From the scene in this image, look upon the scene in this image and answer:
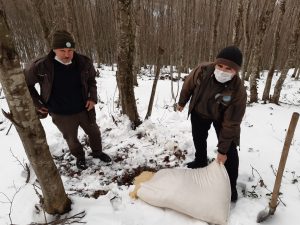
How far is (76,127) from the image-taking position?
3.20m

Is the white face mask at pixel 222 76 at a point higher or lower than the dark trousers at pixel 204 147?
higher

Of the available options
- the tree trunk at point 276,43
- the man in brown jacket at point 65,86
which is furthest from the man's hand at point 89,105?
the tree trunk at point 276,43

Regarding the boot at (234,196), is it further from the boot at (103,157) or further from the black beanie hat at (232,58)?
the boot at (103,157)

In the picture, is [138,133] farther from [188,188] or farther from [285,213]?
[285,213]

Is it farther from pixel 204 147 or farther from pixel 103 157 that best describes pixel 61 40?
pixel 204 147

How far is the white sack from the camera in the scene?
7.94 feet

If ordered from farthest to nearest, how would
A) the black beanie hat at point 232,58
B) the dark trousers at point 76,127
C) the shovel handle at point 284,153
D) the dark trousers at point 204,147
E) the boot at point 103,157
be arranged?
the boot at point 103,157, the dark trousers at point 76,127, the dark trousers at point 204,147, the black beanie hat at point 232,58, the shovel handle at point 284,153

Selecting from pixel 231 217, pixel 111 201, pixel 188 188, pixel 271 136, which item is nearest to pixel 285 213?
pixel 231 217

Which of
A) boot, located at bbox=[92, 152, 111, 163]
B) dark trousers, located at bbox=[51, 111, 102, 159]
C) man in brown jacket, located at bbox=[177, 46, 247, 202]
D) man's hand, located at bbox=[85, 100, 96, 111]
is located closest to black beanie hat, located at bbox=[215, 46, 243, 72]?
man in brown jacket, located at bbox=[177, 46, 247, 202]

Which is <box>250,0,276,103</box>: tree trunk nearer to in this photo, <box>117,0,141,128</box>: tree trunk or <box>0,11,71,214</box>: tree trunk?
<box>117,0,141,128</box>: tree trunk

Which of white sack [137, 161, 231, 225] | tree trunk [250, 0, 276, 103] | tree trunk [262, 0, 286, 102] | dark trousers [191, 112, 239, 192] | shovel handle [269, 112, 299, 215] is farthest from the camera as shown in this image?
tree trunk [262, 0, 286, 102]

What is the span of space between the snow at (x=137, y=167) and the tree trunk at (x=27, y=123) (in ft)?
0.76

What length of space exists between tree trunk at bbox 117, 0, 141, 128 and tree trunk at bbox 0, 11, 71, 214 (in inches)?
82.7

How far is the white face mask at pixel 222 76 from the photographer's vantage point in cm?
240
